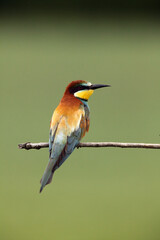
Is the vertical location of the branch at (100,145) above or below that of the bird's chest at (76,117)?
below

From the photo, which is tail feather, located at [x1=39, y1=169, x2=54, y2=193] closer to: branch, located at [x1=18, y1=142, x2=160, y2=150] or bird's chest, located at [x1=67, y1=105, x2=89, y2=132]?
branch, located at [x1=18, y1=142, x2=160, y2=150]

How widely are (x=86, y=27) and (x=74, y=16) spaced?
113mm

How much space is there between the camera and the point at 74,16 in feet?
7.01

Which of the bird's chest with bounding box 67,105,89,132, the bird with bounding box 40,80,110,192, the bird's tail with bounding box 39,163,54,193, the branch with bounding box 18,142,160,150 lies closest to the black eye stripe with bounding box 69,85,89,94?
the bird with bounding box 40,80,110,192

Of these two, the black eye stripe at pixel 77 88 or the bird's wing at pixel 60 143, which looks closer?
the bird's wing at pixel 60 143

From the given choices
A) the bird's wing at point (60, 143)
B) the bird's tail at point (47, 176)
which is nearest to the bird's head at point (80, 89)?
the bird's wing at point (60, 143)

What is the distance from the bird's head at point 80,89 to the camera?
193 cm

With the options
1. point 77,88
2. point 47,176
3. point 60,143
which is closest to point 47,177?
point 47,176

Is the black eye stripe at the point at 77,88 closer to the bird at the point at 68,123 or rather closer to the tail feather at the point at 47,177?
the bird at the point at 68,123

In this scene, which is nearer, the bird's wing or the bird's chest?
the bird's wing

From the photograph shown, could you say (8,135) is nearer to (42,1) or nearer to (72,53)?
(72,53)

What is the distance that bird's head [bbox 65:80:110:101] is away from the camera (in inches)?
76.1

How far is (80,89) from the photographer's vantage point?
1.93 meters

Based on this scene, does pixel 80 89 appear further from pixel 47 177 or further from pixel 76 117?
pixel 47 177
